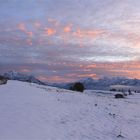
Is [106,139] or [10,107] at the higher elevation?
[10,107]

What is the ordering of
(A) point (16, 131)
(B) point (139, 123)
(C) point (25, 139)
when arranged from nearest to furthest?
(C) point (25, 139) → (A) point (16, 131) → (B) point (139, 123)

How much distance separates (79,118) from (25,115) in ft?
13.4

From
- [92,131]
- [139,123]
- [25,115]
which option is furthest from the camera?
[139,123]

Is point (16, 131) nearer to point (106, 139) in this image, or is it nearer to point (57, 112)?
point (106, 139)

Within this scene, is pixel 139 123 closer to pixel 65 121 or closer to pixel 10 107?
pixel 65 121

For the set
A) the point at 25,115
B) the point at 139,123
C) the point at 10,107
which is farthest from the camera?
the point at 139,123

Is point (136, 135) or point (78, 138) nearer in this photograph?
point (78, 138)

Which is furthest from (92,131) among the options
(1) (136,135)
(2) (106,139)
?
(1) (136,135)

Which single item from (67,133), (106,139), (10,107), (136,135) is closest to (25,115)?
(10,107)

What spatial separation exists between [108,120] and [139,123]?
2.39 meters

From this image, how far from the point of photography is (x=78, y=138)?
14.9 m

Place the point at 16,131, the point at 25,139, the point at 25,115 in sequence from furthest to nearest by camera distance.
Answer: the point at 25,115 → the point at 16,131 → the point at 25,139

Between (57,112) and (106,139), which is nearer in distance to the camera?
(106,139)

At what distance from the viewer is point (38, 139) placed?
548 inches
